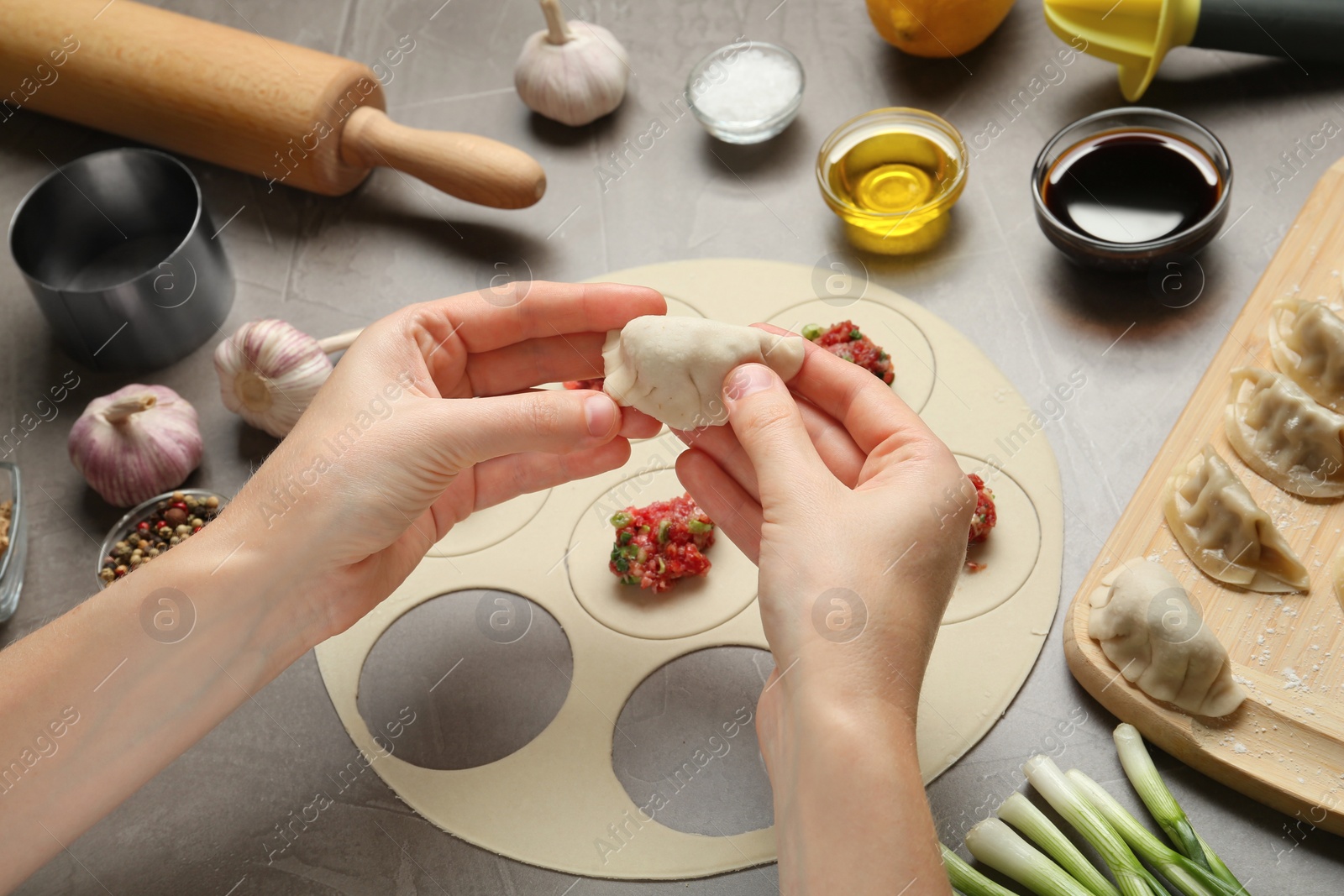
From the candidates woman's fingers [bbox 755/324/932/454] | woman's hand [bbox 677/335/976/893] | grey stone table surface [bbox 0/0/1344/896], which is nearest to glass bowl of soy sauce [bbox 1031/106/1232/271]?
grey stone table surface [bbox 0/0/1344/896]

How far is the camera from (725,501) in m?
1.94

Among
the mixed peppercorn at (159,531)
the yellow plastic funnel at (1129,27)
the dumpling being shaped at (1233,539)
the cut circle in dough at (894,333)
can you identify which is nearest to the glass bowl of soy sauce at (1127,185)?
the yellow plastic funnel at (1129,27)

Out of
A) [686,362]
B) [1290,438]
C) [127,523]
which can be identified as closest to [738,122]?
[686,362]

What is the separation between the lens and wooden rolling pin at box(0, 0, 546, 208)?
98.0 inches

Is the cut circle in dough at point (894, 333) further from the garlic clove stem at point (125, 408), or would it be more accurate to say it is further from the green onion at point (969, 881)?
the garlic clove stem at point (125, 408)

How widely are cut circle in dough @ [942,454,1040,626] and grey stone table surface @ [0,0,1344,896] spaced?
9 cm

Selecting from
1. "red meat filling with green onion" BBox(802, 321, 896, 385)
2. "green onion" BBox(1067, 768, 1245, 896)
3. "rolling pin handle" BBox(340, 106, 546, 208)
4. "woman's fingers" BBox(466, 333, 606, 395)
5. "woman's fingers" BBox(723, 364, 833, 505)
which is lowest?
"green onion" BBox(1067, 768, 1245, 896)

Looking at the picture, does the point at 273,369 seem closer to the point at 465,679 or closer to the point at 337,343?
the point at 337,343

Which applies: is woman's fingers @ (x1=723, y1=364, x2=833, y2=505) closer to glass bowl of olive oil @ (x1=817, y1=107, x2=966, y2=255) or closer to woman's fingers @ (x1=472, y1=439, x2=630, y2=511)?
woman's fingers @ (x1=472, y1=439, x2=630, y2=511)

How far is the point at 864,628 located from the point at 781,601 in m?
0.12

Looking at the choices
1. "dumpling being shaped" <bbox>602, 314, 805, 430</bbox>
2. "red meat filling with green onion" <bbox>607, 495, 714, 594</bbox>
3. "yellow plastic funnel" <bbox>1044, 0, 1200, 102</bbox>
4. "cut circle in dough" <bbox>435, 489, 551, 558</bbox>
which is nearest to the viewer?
"dumpling being shaped" <bbox>602, 314, 805, 430</bbox>

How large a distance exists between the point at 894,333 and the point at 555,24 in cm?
110

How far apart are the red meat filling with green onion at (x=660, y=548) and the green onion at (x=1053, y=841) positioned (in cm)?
67

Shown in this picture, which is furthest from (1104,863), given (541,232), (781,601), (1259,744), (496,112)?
(496,112)
